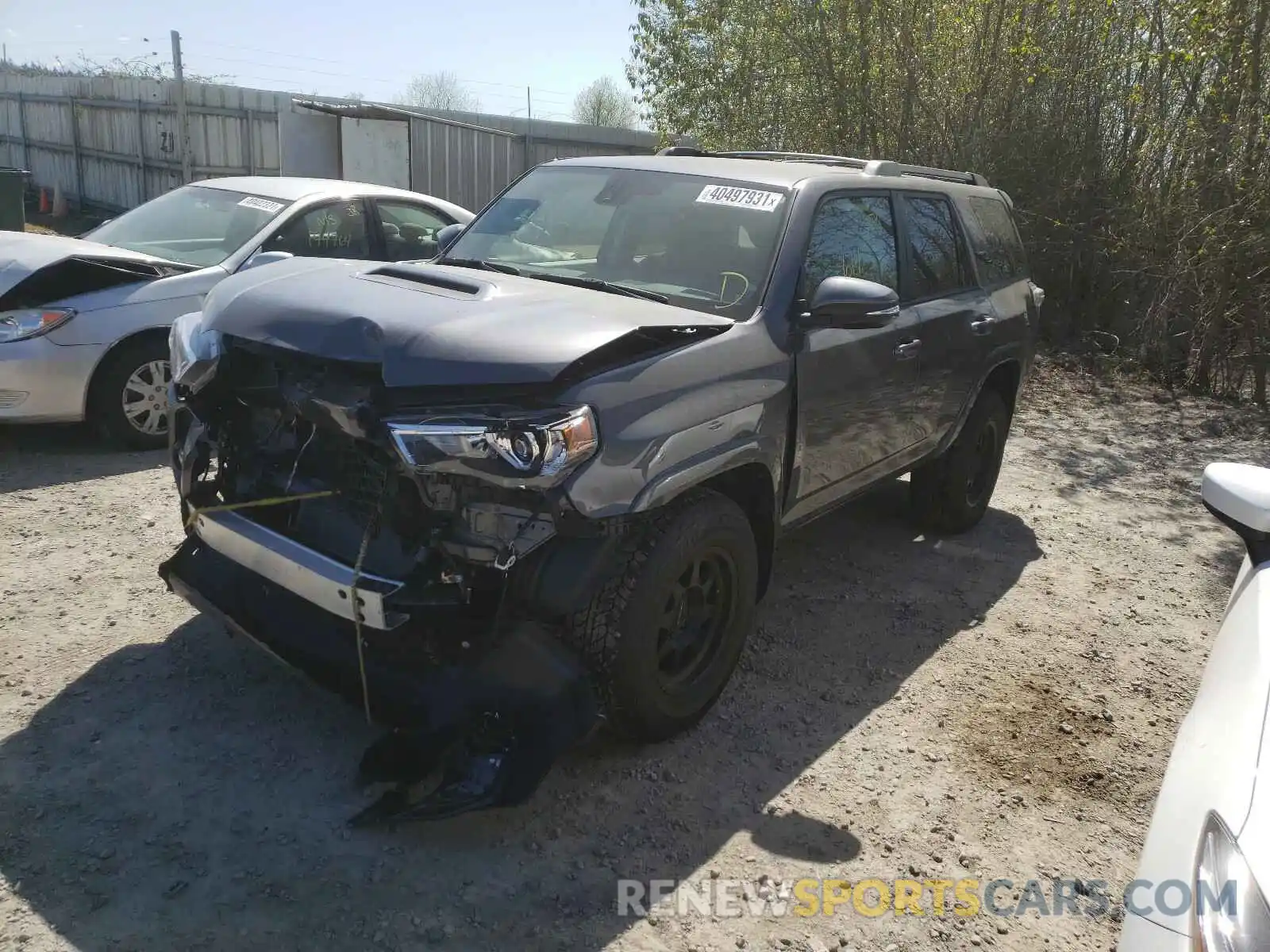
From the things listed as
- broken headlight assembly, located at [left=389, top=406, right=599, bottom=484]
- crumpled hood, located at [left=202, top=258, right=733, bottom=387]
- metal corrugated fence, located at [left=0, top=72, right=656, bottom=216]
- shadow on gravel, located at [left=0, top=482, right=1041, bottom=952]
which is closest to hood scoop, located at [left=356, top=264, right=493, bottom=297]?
crumpled hood, located at [left=202, top=258, right=733, bottom=387]

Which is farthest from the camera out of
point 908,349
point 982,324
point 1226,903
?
point 982,324

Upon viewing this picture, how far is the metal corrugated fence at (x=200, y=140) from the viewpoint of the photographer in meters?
15.5

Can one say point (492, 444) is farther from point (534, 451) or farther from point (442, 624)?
point (442, 624)

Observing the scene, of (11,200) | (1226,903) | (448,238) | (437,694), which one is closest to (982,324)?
(448,238)

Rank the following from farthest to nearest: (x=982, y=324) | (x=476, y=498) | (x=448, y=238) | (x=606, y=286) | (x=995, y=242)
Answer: (x=995, y=242), (x=982, y=324), (x=448, y=238), (x=606, y=286), (x=476, y=498)

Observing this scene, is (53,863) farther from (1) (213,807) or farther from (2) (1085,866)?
(2) (1085,866)

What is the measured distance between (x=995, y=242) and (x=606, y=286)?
2933mm

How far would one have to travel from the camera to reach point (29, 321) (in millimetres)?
5762

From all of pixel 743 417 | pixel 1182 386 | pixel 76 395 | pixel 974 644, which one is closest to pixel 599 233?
pixel 743 417

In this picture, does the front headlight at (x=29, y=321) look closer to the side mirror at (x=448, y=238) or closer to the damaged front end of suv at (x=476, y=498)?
the side mirror at (x=448, y=238)

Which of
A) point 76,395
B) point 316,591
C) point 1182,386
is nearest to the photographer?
point 316,591

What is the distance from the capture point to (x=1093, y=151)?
447 inches


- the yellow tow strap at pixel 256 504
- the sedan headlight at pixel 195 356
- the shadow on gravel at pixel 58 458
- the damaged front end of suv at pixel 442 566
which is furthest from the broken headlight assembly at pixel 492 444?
the shadow on gravel at pixel 58 458

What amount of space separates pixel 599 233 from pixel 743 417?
1.19 m
